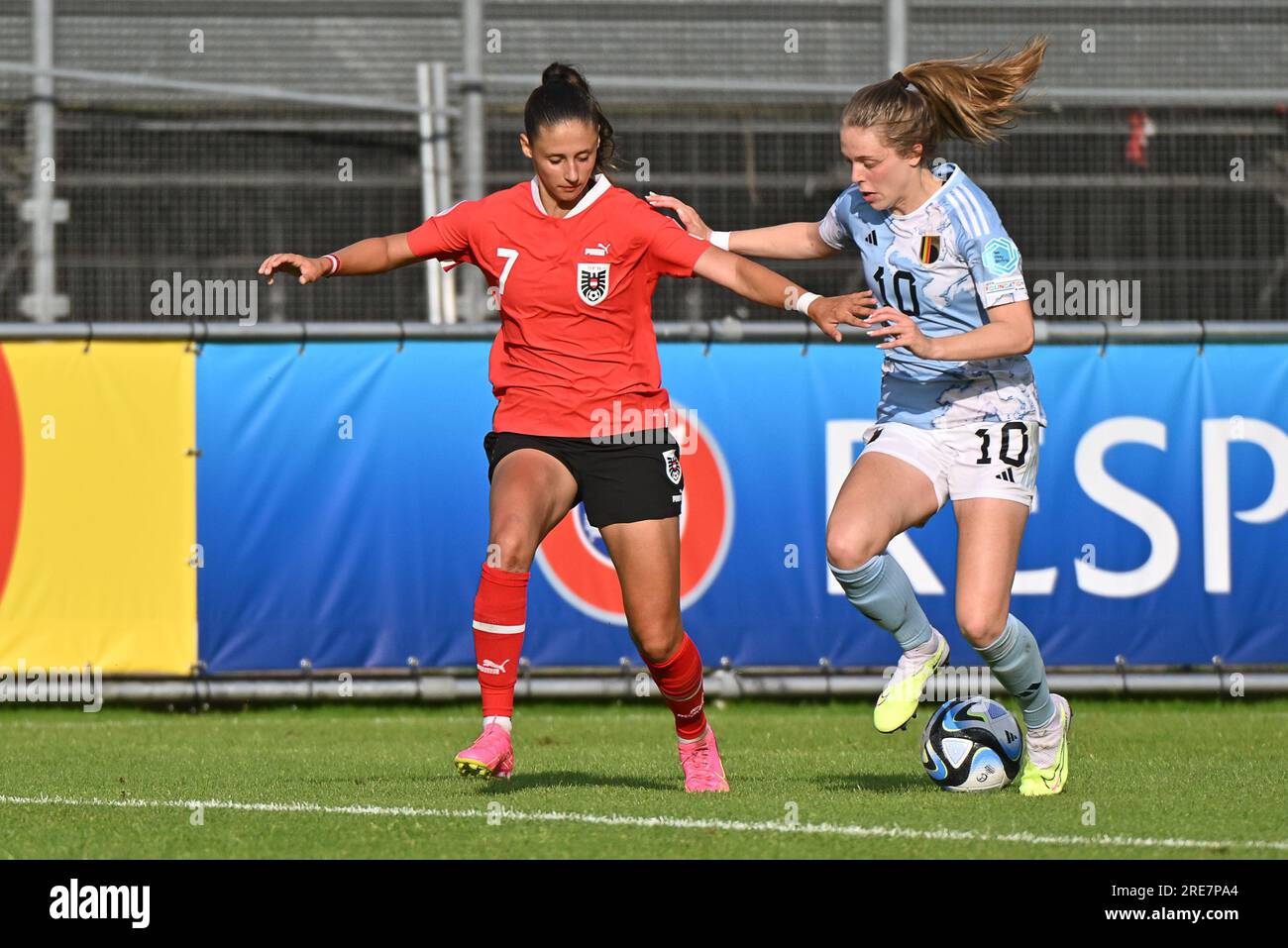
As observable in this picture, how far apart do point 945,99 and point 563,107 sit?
48.1 inches

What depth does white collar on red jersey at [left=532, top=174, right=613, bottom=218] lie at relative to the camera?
20.7ft

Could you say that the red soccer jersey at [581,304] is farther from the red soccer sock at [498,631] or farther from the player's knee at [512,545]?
the red soccer sock at [498,631]

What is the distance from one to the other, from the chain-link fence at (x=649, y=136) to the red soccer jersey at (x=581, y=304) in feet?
14.1

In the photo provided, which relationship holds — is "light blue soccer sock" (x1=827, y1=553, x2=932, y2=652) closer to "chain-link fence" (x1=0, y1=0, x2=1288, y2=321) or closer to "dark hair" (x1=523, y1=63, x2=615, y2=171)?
"dark hair" (x1=523, y1=63, x2=615, y2=171)

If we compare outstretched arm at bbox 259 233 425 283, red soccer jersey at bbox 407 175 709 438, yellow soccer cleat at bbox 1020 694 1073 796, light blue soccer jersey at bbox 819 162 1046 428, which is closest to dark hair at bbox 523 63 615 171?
red soccer jersey at bbox 407 175 709 438

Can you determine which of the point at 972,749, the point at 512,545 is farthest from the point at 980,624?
the point at 512,545

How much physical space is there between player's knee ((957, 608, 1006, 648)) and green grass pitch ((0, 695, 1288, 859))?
51 cm

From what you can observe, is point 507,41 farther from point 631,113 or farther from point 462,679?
point 462,679

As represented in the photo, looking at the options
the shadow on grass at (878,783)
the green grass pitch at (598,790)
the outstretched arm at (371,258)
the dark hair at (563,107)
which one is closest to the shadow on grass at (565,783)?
the green grass pitch at (598,790)

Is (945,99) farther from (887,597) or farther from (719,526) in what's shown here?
(719,526)
